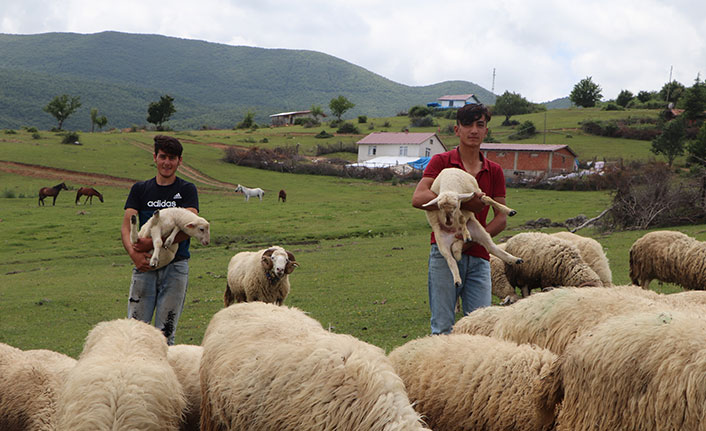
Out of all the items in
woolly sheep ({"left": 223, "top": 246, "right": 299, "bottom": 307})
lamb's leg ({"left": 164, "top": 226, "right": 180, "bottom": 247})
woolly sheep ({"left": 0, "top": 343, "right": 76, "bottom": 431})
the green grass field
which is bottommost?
the green grass field

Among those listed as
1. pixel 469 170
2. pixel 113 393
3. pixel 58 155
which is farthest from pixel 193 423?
pixel 58 155

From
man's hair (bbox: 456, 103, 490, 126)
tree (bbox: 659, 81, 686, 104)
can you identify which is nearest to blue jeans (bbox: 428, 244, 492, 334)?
man's hair (bbox: 456, 103, 490, 126)

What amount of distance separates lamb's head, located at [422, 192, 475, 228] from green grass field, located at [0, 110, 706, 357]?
518cm

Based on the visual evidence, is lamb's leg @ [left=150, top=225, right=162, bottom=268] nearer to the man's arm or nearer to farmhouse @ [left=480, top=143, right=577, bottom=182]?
the man's arm

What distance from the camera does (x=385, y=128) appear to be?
90250 millimetres

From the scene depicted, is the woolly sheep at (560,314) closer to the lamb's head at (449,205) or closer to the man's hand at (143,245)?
the lamb's head at (449,205)

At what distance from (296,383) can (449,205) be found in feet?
6.67

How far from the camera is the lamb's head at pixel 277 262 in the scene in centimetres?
957

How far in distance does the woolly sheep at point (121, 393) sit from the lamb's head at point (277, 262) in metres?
5.44

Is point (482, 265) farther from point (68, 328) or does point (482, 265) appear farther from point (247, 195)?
point (247, 195)

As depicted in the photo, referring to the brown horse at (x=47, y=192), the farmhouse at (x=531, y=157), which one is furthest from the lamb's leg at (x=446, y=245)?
the farmhouse at (x=531, y=157)

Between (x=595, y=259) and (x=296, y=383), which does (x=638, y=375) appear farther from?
(x=595, y=259)

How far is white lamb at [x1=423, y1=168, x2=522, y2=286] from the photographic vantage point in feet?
15.5

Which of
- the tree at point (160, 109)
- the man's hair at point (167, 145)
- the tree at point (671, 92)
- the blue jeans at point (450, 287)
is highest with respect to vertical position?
the tree at point (671, 92)
